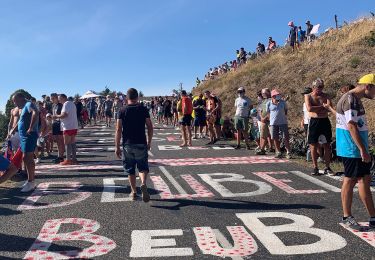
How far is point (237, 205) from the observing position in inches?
275

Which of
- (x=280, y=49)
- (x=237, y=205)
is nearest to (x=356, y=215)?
(x=237, y=205)

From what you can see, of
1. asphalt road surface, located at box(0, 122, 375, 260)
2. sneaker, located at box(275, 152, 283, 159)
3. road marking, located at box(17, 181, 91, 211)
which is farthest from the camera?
sneaker, located at box(275, 152, 283, 159)

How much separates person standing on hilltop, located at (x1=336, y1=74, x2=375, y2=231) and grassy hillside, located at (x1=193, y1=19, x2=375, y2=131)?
14.2m

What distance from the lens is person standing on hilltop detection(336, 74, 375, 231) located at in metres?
5.47

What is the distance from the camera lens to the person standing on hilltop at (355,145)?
5.47 m

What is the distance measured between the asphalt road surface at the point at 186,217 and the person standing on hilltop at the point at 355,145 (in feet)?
1.31

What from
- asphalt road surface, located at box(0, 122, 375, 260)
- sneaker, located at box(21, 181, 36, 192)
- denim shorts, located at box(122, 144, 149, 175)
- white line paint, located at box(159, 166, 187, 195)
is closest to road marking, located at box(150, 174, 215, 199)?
asphalt road surface, located at box(0, 122, 375, 260)

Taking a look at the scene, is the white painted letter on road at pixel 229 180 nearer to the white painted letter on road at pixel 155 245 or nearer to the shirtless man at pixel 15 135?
the white painted letter on road at pixel 155 245

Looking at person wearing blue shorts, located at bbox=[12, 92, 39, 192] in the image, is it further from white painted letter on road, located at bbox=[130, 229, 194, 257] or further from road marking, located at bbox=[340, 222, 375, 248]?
road marking, located at bbox=[340, 222, 375, 248]

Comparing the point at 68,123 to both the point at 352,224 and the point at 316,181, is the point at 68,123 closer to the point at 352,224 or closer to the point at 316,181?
the point at 316,181

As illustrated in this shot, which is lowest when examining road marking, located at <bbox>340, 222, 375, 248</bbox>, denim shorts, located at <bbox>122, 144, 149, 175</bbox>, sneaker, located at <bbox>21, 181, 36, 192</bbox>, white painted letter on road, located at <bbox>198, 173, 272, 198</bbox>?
road marking, located at <bbox>340, 222, 375, 248</bbox>

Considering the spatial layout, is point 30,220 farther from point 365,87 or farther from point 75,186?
point 365,87

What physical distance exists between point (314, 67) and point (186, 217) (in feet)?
77.9

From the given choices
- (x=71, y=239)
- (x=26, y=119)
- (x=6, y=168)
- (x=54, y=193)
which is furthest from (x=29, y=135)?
(x=71, y=239)
